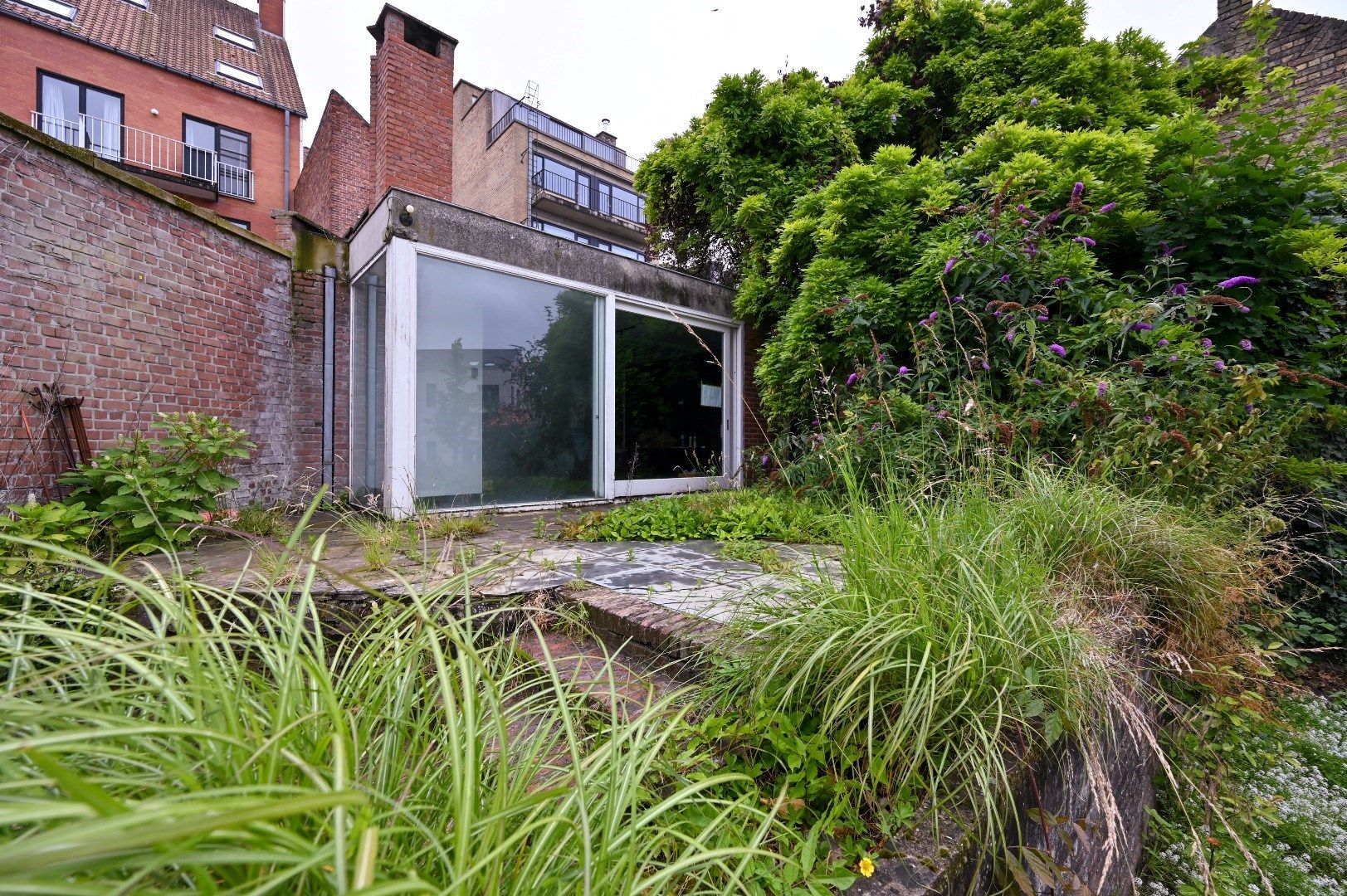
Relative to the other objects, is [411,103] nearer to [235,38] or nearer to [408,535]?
[408,535]

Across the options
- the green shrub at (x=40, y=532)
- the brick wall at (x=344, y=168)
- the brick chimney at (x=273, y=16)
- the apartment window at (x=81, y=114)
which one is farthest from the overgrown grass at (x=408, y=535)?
the brick chimney at (x=273, y=16)

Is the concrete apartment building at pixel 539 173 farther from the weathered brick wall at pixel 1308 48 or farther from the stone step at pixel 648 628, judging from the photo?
the stone step at pixel 648 628

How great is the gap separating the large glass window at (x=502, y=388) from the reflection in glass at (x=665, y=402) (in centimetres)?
34

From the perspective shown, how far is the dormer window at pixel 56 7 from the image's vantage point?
474 inches

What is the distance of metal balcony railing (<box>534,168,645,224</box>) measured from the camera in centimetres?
1688

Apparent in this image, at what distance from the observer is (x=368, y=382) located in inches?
181

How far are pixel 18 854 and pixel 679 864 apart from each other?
1.72 ft

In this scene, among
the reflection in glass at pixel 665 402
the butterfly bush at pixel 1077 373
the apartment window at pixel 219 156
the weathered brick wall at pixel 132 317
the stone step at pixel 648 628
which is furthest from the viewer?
the apartment window at pixel 219 156

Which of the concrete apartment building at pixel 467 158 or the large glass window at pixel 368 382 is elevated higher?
the concrete apartment building at pixel 467 158

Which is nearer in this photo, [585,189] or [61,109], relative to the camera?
[61,109]

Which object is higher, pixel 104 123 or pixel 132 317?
pixel 104 123

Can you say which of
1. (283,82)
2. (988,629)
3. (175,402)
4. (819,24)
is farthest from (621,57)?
(988,629)

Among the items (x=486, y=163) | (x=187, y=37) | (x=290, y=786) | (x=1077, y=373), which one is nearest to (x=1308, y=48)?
(x=1077, y=373)

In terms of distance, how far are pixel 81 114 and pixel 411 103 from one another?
506 inches
